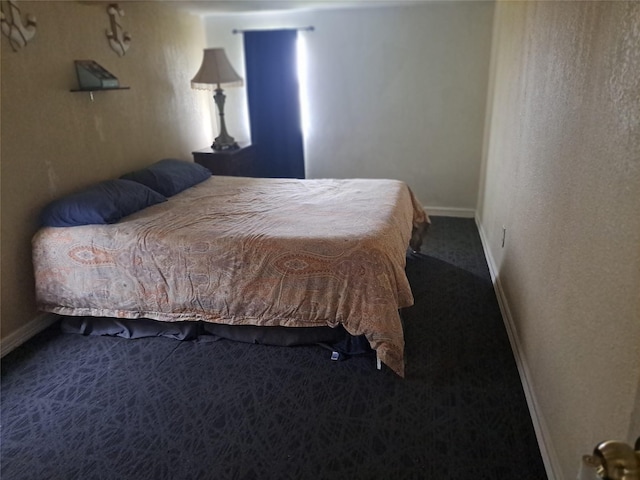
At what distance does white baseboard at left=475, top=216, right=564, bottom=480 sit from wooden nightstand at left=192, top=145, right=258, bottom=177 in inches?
99.9

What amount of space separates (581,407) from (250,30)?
443cm

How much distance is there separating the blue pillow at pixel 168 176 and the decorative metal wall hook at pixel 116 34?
0.91m

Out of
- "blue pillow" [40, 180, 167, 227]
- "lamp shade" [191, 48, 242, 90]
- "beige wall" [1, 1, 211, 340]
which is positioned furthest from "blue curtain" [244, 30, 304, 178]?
"blue pillow" [40, 180, 167, 227]

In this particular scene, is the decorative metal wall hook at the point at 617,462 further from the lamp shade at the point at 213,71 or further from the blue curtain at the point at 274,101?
the blue curtain at the point at 274,101

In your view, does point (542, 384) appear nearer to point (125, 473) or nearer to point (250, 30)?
point (125, 473)

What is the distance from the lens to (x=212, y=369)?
2307 millimetres

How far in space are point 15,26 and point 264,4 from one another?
212cm

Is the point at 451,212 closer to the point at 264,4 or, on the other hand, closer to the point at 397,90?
the point at 397,90

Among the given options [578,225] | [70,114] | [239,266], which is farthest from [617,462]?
[70,114]

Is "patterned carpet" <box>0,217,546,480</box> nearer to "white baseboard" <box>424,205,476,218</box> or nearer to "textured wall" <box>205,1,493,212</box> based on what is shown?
"white baseboard" <box>424,205,476,218</box>

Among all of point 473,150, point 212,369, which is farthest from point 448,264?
point 212,369

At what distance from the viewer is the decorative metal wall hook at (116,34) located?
331cm

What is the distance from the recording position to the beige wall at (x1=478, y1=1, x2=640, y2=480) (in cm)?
108

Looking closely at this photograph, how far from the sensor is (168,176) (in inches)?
132
